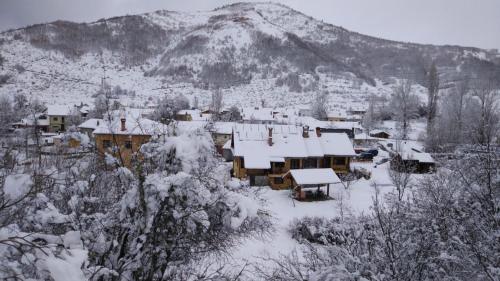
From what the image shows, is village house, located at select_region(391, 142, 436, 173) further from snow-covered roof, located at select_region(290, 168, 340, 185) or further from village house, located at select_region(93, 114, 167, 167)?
village house, located at select_region(93, 114, 167, 167)

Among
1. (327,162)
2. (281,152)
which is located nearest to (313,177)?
(281,152)

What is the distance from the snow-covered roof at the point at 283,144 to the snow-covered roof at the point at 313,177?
3.17m

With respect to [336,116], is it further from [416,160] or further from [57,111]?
[57,111]

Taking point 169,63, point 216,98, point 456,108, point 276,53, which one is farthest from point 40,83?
point 456,108

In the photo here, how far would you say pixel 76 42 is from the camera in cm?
17350

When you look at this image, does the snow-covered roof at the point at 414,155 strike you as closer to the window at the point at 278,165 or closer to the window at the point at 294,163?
the window at the point at 294,163

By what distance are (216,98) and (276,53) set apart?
281ft

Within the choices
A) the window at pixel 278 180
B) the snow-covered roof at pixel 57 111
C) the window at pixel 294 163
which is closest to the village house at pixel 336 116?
the window at pixel 294 163

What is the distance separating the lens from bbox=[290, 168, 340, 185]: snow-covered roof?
2669cm

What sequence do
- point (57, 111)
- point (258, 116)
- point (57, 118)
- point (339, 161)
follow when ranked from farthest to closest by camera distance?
point (258, 116) < point (57, 111) < point (57, 118) < point (339, 161)

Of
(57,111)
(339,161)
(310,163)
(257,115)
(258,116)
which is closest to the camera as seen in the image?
(310,163)

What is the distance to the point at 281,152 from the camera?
31203 mm

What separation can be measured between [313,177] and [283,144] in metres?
5.84

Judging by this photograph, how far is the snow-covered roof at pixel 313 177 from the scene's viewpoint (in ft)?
87.6
